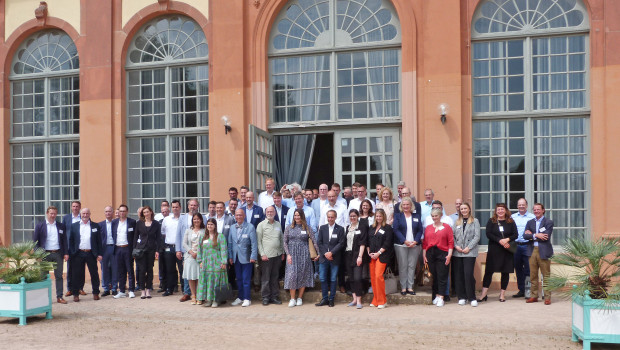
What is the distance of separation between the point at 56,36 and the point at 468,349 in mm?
11882

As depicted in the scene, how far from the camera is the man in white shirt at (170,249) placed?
11703mm

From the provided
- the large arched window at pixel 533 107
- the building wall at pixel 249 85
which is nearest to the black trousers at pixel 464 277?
the building wall at pixel 249 85

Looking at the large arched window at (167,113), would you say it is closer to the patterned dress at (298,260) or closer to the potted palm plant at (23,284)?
the patterned dress at (298,260)

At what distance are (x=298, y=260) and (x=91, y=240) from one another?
3.90 metres

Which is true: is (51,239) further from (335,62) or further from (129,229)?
(335,62)

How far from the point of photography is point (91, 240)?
38.3 feet

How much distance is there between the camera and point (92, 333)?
852 centimetres

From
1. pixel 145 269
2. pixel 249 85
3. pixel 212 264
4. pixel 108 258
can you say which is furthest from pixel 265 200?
pixel 108 258

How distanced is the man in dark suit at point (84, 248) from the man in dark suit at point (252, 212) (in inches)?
111

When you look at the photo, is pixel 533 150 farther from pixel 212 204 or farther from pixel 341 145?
pixel 212 204

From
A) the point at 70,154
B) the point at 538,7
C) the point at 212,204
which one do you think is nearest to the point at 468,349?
the point at 212,204

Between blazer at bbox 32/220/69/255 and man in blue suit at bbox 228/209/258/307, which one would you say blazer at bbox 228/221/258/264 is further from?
blazer at bbox 32/220/69/255

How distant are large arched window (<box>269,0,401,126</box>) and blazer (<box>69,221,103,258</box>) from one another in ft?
13.5

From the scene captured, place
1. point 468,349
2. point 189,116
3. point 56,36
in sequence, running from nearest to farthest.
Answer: point 468,349 → point 189,116 → point 56,36
